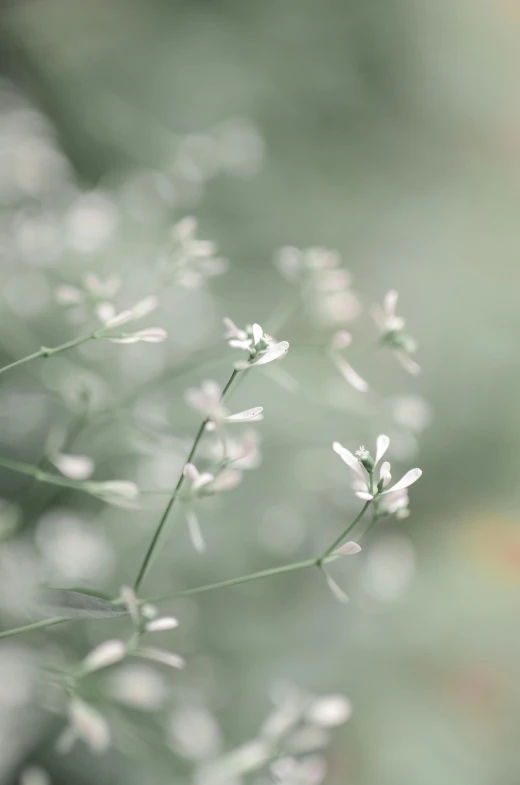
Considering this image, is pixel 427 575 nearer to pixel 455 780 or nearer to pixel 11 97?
pixel 455 780

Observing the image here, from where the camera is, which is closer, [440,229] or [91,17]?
[91,17]

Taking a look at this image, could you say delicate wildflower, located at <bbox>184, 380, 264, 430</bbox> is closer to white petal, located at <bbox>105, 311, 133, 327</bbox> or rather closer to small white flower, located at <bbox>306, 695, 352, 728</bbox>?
white petal, located at <bbox>105, 311, 133, 327</bbox>

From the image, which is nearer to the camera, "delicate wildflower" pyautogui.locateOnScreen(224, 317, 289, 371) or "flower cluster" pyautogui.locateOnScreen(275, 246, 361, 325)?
"delicate wildflower" pyautogui.locateOnScreen(224, 317, 289, 371)

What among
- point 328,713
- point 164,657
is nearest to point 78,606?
point 164,657

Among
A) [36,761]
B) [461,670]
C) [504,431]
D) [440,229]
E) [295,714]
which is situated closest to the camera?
[295,714]

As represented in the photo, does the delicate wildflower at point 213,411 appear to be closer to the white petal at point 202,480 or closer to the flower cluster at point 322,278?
the white petal at point 202,480

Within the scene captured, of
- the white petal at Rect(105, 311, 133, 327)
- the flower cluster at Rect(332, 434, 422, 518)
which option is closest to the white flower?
the flower cluster at Rect(332, 434, 422, 518)

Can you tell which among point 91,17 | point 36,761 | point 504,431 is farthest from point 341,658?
point 91,17
